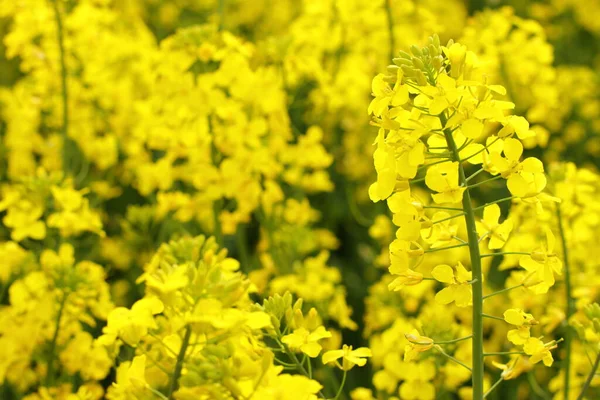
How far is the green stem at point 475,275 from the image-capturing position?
169 centimetres

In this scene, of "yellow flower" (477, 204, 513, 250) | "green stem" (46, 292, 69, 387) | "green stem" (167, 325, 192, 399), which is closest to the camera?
"green stem" (167, 325, 192, 399)

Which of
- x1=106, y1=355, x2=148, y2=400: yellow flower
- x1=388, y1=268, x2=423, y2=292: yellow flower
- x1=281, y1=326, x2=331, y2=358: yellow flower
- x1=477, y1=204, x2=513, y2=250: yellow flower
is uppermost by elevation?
x1=477, y1=204, x2=513, y2=250: yellow flower

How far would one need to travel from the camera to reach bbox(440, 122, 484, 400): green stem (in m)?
1.69

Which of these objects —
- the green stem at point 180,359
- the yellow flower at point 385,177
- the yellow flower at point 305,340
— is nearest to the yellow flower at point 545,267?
the yellow flower at point 385,177

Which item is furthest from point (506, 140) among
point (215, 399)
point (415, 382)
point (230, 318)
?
point (415, 382)

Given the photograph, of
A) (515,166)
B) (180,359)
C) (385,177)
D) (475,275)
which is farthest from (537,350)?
(180,359)

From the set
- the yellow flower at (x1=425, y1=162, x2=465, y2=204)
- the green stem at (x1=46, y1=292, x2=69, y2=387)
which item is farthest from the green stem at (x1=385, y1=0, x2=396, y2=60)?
the yellow flower at (x1=425, y1=162, x2=465, y2=204)

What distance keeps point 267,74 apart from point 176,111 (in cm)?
41

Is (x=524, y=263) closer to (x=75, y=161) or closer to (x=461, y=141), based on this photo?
(x=461, y=141)

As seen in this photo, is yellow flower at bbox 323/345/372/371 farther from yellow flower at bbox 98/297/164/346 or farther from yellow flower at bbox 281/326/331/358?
yellow flower at bbox 98/297/164/346

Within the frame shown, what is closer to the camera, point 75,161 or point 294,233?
point 294,233

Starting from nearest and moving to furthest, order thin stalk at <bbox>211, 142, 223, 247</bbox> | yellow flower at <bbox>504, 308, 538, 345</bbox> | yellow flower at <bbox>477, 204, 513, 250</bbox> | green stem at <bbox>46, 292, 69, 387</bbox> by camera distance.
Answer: yellow flower at <bbox>504, 308, 538, 345</bbox> → yellow flower at <bbox>477, 204, 513, 250</bbox> → green stem at <bbox>46, 292, 69, 387</bbox> → thin stalk at <bbox>211, 142, 223, 247</bbox>

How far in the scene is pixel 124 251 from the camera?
3863 mm

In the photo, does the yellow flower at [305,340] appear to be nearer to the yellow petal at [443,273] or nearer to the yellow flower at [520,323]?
the yellow petal at [443,273]
